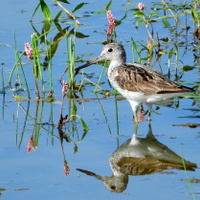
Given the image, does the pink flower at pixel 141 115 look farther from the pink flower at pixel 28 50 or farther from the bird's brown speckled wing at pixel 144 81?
the pink flower at pixel 28 50

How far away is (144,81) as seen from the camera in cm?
998

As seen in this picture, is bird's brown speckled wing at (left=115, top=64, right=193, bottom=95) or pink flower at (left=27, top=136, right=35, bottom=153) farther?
bird's brown speckled wing at (left=115, top=64, right=193, bottom=95)

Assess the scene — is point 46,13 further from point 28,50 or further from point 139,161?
point 139,161

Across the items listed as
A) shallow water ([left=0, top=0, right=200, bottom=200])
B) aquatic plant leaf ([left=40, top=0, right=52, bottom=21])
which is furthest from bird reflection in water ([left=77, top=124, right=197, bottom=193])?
aquatic plant leaf ([left=40, top=0, right=52, bottom=21])

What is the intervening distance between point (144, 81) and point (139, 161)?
4.94 ft

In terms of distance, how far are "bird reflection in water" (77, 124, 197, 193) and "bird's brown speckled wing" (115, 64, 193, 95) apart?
0.58 meters

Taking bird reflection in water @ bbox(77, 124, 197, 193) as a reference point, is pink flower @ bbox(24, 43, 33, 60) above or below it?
above

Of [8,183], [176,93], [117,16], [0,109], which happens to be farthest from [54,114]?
[117,16]

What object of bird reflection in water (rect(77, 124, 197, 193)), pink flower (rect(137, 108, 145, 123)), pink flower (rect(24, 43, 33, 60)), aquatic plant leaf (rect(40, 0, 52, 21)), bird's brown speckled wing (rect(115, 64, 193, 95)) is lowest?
bird reflection in water (rect(77, 124, 197, 193))

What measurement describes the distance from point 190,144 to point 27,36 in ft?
15.9

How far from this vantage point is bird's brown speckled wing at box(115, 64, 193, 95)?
9.72 m

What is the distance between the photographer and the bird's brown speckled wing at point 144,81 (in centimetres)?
972

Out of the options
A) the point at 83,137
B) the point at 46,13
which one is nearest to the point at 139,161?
the point at 83,137

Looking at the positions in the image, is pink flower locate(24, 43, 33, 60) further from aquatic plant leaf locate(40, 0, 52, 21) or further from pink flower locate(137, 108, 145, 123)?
aquatic plant leaf locate(40, 0, 52, 21)
